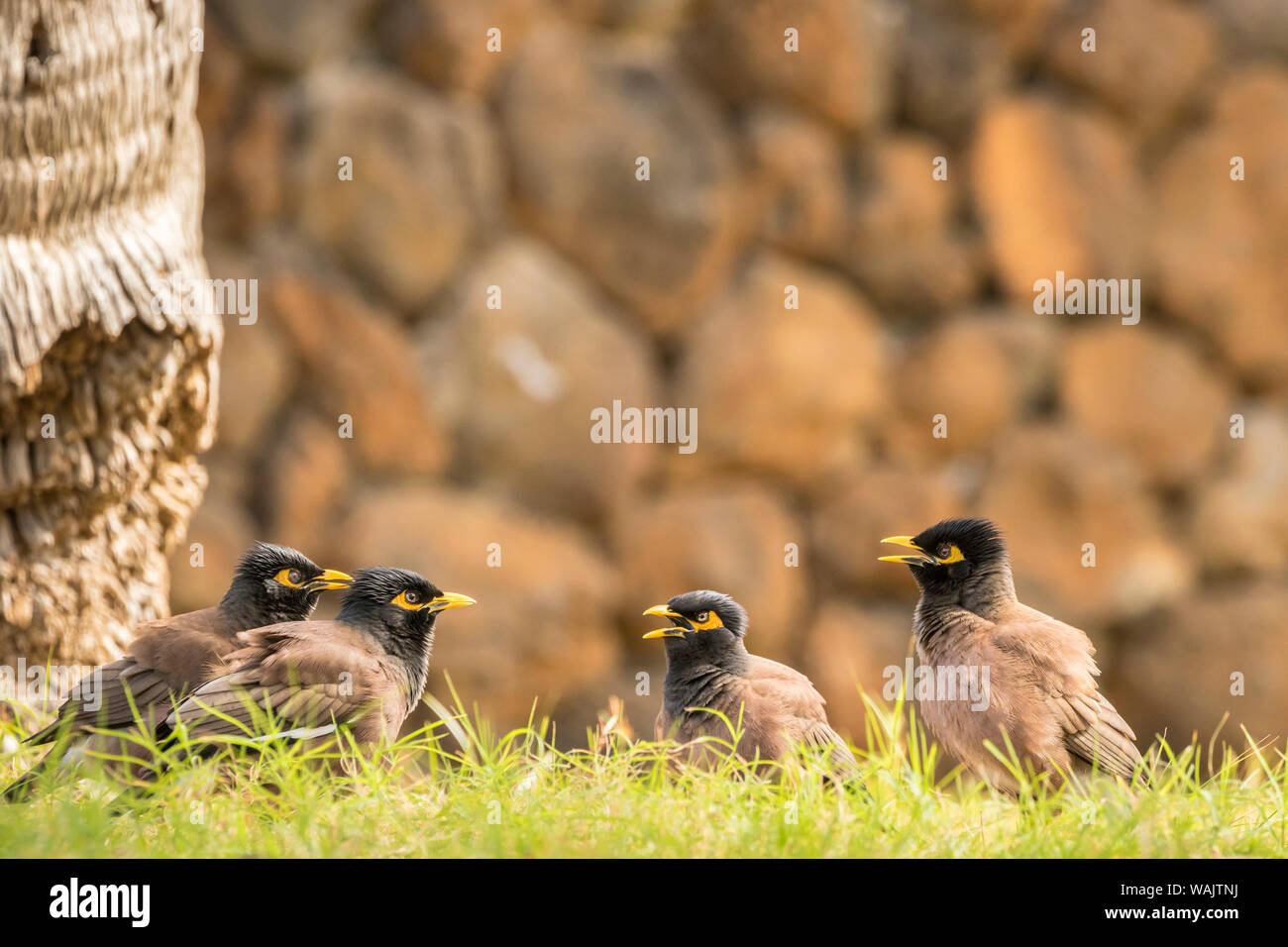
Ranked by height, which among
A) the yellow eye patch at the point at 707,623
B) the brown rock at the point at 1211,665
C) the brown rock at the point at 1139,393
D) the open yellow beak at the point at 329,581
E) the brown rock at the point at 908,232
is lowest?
the brown rock at the point at 1211,665

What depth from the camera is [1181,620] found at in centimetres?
503

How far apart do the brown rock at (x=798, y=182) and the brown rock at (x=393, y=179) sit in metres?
1.05

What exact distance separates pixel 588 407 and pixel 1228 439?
2766mm

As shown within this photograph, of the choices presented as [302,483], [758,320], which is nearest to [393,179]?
[302,483]

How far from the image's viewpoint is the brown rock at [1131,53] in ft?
16.3

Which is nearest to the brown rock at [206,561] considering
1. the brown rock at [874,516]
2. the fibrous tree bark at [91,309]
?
the fibrous tree bark at [91,309]

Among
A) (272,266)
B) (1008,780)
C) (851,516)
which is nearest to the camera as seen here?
(1008,780)

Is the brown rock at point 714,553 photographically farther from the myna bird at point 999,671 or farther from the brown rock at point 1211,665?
the myna bird at point 999,671

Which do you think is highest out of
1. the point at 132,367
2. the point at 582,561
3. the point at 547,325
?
the point at 547,325

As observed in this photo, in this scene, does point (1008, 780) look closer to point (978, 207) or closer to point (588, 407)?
point (588, 407)

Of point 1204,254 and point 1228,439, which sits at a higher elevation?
point 1204,254

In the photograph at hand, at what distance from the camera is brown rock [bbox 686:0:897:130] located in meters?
4.64
